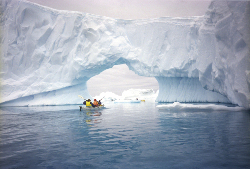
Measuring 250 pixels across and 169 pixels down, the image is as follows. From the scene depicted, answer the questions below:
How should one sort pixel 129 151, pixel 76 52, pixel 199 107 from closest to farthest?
1. pixel 129 151
2. pixel 199 107
3. pixel 76 52

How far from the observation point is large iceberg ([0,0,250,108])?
2212 centimetres

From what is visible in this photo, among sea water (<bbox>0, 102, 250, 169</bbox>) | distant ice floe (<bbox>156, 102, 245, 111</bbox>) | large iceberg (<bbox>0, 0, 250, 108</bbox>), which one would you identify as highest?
large iceberg (<bbox>0, 0, 250, 108</bbox>)

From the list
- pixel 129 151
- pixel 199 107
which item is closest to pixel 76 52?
pixel 199 107

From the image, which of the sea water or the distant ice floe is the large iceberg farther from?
the sea water

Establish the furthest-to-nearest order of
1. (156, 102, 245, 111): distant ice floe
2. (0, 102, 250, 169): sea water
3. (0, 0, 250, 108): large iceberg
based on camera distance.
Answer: (0, 0, 250, 108): large iceberg, (156, 102, 245, 111): distant ice floe, (0, 102, 250, 169): sea water

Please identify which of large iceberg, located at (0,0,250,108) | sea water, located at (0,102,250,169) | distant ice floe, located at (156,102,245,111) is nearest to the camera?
sea water, located at (0,102,250,169)

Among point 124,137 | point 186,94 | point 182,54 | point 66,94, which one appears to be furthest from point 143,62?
point 124,137

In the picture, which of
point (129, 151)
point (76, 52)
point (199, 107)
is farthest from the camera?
point (76, 52)

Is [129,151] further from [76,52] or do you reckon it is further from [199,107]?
[76,52]

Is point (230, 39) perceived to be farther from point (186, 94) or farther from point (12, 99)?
point (12, 99)

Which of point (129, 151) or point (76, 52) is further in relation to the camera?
point (76, 52)

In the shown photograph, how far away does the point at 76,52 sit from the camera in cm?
2356

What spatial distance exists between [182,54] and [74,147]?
1889cm

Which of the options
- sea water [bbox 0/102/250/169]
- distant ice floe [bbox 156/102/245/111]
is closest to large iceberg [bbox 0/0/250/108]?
distant ice floe [bbox 156/102/245/111]
